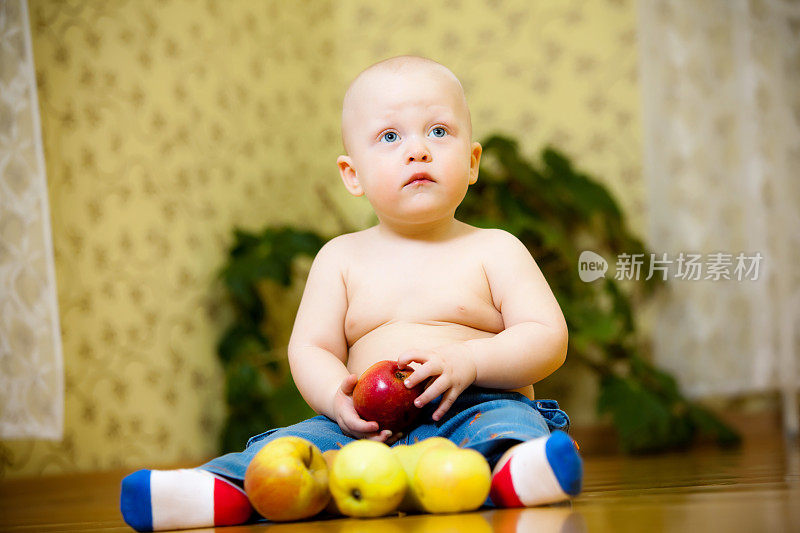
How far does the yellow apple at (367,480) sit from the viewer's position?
0.86 metres

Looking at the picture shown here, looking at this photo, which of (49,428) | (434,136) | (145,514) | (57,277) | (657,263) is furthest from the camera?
(657,263)

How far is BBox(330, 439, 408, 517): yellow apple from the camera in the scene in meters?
0.86

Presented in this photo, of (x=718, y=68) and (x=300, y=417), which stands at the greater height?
(x=718, y=68)

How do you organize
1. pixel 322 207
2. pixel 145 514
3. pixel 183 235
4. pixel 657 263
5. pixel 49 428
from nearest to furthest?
pixel 145 514 → pixel 49 428 → pixel 183 235 → pixel 657 263 → pixel 322 207

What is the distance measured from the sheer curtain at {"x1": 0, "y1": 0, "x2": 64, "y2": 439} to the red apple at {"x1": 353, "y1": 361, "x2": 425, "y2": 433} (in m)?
1.28

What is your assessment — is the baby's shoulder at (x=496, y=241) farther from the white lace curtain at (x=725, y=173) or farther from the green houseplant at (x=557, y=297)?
the white lace curtain at (x=725, y=173)

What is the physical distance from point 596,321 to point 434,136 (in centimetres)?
180

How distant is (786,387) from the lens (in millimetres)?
3018

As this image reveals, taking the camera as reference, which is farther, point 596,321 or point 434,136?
point 596,321

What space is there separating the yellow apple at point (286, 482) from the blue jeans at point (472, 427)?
67 millimetres

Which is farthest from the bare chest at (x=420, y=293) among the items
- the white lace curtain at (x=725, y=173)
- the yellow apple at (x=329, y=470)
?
the white lace curtain at (x=725, y=173)

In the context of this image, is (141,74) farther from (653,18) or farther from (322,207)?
(653,18)

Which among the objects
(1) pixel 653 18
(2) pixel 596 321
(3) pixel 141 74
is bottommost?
(2) pixel 596 321

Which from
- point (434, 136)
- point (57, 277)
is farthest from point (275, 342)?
point (434, 136)
